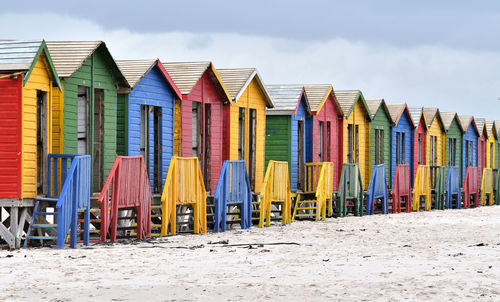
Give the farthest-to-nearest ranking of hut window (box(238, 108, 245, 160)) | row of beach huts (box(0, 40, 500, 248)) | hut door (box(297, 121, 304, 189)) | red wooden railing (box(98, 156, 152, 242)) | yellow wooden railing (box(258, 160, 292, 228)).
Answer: hut door (box(297, 121, 304, 189)) → hut window (box(238, 108, 245, 160)) → yellow wooden railing (box(258, 160, 292, 228)) → red wooden railing (box(98, 156, 152, 242)) → row of beach huts (box(0, 40, 500, 248))

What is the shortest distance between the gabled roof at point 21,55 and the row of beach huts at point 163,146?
0.08ft

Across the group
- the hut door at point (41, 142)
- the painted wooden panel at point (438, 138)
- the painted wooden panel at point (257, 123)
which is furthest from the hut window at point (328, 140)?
the hut door at point (41, 142)

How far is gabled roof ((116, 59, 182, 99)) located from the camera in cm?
2012

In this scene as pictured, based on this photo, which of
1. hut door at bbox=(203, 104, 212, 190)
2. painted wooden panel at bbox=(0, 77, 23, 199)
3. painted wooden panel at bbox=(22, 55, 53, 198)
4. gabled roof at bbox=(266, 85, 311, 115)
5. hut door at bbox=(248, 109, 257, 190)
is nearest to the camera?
painted wooden panel at bbox=(0, 77, 23, 199)

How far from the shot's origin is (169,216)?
20.0 metres

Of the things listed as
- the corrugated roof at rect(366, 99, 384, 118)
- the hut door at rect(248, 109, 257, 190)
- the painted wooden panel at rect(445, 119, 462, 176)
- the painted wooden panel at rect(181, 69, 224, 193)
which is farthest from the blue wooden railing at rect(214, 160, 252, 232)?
the painted wooden panel at rect(445, 119, 462, 176)

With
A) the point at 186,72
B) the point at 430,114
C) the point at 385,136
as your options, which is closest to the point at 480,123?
the point at 430,114

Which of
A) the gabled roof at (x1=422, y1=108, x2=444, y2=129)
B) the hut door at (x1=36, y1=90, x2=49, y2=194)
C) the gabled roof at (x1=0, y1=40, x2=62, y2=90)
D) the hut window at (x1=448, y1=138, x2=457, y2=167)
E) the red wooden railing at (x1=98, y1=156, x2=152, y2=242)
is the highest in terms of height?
the gabled roof at (x1=422, y1=108, x2=444, y2=129)

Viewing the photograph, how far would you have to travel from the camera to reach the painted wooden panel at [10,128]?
15812 millimetres

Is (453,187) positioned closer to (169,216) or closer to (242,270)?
(169,216)

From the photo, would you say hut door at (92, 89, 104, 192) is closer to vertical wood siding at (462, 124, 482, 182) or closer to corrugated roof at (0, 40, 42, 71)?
corrugated roof at (0, 40, 42, 71)

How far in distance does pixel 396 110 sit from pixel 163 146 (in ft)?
58.7

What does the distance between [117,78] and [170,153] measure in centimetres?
285

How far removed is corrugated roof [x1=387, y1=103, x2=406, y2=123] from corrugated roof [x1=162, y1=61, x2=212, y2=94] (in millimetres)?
15486
